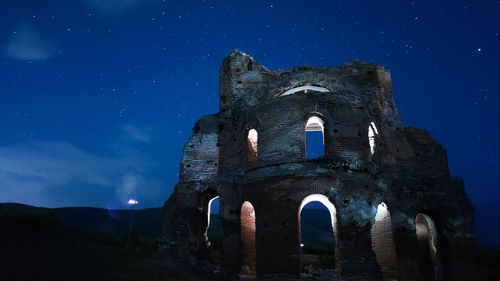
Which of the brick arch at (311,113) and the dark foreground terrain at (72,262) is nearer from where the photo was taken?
the dark foreground terrain at (72,262)

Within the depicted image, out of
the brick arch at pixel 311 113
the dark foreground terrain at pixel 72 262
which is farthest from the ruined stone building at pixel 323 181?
the dark foreground terrain at pixel 72 262

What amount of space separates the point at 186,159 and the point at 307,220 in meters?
50.9

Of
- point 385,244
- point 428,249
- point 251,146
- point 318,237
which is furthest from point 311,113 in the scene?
point 318,237

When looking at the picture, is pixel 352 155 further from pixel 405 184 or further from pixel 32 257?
pixel 32 257

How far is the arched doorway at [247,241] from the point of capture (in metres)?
13.9

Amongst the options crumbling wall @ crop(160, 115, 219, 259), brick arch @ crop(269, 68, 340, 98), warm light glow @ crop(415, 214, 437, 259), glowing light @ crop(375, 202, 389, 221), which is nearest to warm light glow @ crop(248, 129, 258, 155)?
brick arch @ crop(269, 68, 340, 98)

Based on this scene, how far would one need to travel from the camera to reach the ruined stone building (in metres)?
12.0

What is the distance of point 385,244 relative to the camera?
13914 millimetres

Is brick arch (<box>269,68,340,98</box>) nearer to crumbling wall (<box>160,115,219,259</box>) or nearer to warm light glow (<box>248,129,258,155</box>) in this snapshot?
warm light glow (<box>248,129,258,155</box>)

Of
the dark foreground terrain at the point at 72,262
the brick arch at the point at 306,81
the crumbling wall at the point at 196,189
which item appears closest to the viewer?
the dark foreground terrain at the point at 72,262

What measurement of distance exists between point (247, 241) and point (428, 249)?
7729 millimetres

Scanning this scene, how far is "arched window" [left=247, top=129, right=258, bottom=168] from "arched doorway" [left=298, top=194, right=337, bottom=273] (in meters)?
2.74

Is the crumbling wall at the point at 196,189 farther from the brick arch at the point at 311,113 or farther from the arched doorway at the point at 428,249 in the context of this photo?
the arched doorway at the point at 428,249

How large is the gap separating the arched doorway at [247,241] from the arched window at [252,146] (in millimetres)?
1682
